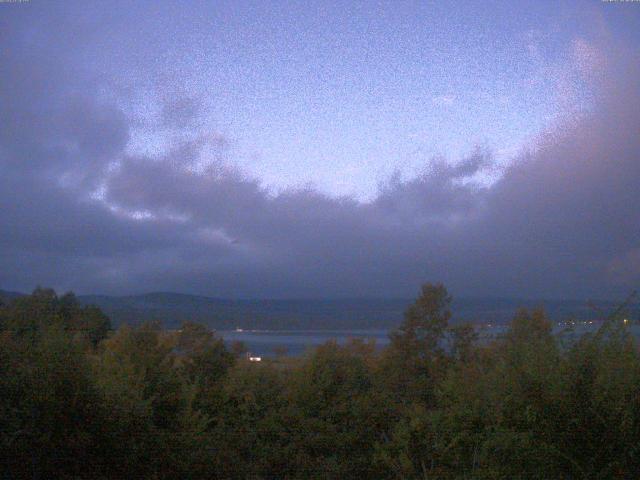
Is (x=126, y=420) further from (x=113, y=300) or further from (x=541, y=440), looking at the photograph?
(x=113, y=300)

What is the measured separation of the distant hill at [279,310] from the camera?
38.5 meters

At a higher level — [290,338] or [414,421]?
[414,421]

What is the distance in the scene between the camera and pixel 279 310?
191 feet

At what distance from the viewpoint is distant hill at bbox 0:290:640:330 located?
1516 inches

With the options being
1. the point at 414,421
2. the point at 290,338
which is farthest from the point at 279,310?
the point at 414,421

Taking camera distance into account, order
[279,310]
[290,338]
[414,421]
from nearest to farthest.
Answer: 1. [414,421]
2. [290,338]
3. [279,310]

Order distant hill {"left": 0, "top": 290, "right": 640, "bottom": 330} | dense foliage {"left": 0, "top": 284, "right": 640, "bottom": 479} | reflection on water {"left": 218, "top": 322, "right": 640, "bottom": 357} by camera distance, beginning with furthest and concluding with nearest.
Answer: distant hill {"left": 0, "top": 290, "right": 640, "bottom": 330} → reflection on water {"left": 218, "top": 322, "right": 640, "bottom": 357} → dense foliage {"left": 0, "top": 284, "right": 640, "bottom": 479}

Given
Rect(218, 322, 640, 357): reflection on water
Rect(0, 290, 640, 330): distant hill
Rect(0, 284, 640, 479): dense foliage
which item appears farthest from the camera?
Rect(0, 290, 640, 330): distant hill

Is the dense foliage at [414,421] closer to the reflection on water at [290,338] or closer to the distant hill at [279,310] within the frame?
the reflection on water at [290,338]

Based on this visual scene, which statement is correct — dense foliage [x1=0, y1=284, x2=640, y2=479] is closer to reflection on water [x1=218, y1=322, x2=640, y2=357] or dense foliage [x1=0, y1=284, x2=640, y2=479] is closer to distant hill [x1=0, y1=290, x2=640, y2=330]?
reflection on water [x1=218, y1=322, x2=640, y2=357]

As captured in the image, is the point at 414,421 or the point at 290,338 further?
the point at 290,338

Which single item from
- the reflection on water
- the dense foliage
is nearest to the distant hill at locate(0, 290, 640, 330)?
the reflection on water

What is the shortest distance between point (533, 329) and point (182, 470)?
226 inches

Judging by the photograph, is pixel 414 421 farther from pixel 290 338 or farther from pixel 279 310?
pixel 279 310
